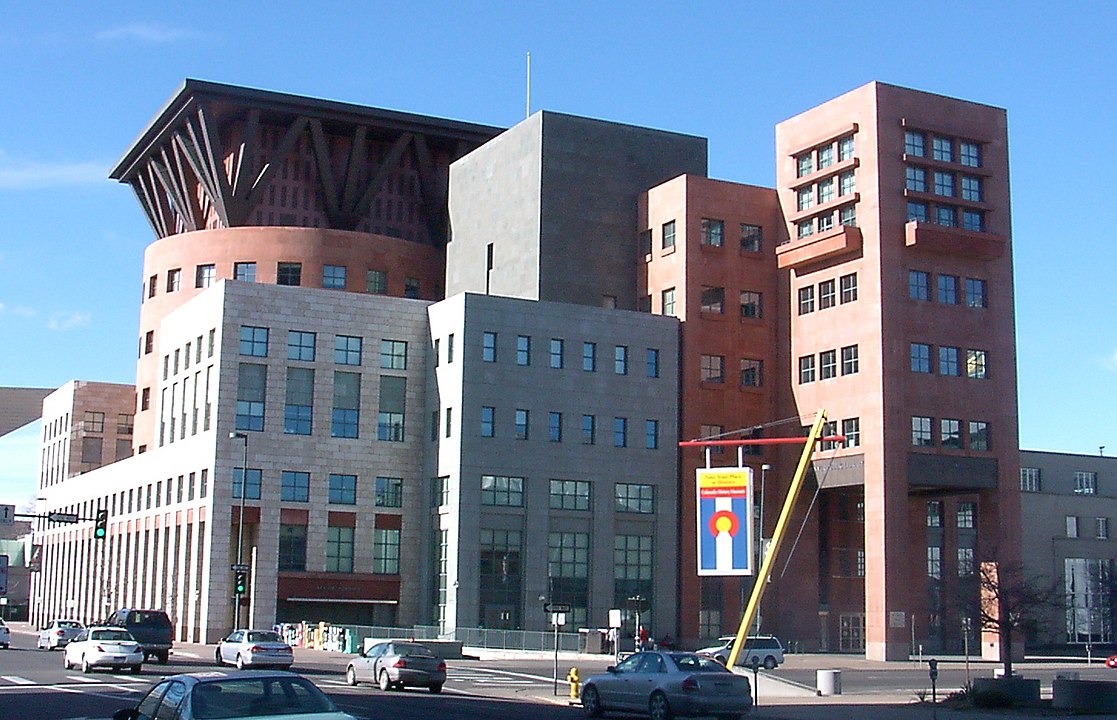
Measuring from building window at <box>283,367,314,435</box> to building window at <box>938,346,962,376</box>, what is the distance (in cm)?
3627

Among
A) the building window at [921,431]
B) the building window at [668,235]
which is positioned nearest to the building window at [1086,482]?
the building window at [921,431]

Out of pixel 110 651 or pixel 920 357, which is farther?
pixel 920 357

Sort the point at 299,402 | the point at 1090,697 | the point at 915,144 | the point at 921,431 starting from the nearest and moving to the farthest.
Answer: the point at 1090,697, the point at 921,431, the point at 915,144, the point at 299,402

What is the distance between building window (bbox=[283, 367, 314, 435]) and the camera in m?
85.2

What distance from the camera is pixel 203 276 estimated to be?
4279 inches

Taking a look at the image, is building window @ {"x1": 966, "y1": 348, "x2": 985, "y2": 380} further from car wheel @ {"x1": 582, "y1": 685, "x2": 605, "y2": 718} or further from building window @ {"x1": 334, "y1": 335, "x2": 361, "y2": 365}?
car wheel @ {"x1": 582, "y1": 685, "x2": 605, "y2": 718}

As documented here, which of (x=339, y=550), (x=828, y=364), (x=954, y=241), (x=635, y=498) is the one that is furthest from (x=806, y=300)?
(x=339, y=550)

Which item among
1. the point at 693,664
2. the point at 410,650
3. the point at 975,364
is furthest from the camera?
Result: the point at 975,364

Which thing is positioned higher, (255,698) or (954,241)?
(954,241)

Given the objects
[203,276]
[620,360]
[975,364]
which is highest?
[203,276]

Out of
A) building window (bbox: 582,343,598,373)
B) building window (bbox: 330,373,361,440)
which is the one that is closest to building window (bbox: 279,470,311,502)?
building window (bbox: 330,373,361,440)

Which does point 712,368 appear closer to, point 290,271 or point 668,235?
point 668,235

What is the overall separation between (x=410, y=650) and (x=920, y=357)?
45.7m

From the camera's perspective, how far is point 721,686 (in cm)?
3122
